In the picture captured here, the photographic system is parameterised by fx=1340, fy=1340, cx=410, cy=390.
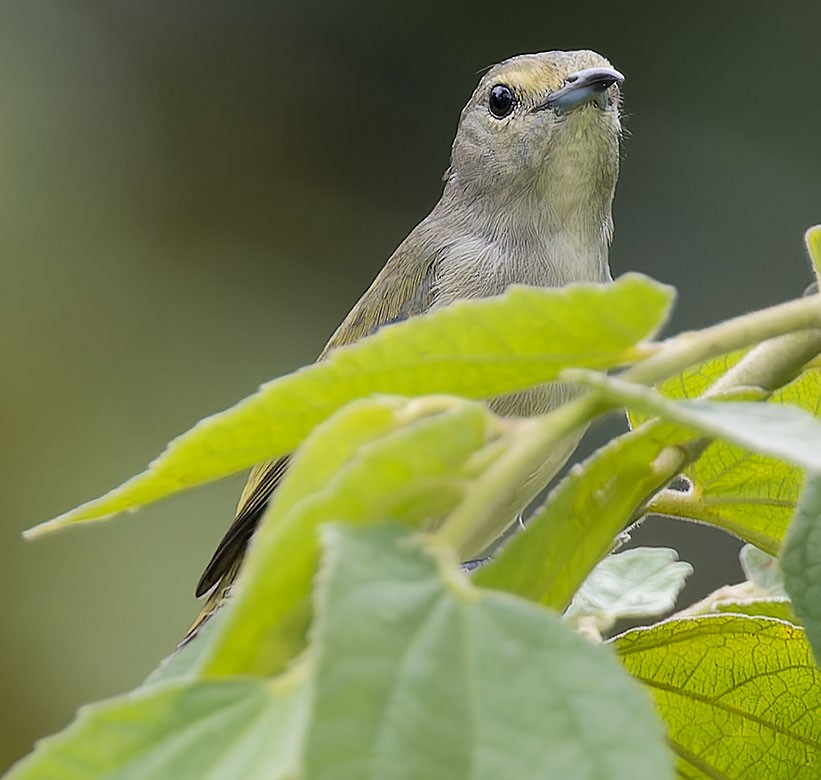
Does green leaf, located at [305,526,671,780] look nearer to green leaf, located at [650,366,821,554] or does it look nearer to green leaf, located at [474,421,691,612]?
green leaf, located at [474,421,691,612]

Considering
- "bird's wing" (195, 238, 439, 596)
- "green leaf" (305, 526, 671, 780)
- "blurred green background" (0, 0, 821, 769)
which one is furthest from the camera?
"blurred green background" (0, 0, 821, 769)

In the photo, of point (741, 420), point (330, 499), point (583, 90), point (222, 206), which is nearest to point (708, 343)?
point (741, 420)

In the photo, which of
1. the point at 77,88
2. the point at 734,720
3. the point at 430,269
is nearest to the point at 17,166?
the point at 77,88

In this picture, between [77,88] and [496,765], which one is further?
[77,88]

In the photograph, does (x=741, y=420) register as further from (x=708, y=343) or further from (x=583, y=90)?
(x=583, y=90)

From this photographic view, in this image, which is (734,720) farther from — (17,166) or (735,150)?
(17,166)

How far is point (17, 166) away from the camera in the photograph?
18.5ft

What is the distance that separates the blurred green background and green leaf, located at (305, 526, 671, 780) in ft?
14.4

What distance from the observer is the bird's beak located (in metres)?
2.56

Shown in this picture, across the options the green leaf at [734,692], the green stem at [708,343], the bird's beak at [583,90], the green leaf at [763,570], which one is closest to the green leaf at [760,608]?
the green leaf at [734,692]

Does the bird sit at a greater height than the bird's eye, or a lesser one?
lesser

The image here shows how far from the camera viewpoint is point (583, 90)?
2588 mm

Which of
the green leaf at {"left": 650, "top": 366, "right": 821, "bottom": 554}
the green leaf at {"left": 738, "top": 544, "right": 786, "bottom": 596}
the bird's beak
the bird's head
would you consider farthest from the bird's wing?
the green leaf at {"left": 650, "top": 366, "right": 821, "bottom": 554}

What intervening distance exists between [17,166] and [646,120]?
2.61m
